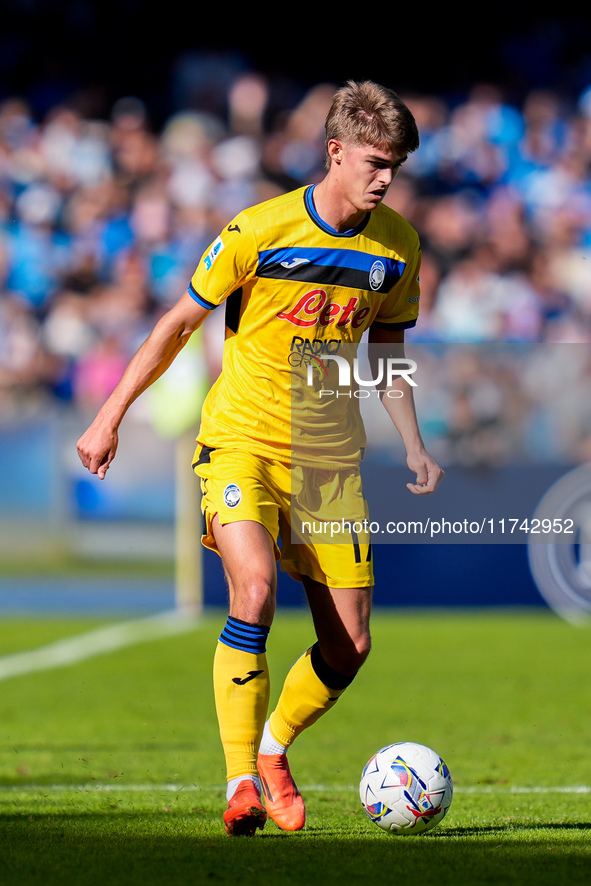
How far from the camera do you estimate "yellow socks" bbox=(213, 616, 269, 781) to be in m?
3.88

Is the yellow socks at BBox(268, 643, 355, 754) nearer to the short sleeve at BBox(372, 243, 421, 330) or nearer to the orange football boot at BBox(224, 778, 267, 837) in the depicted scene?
the orange football boot at BBox(224, 778, 267, 837)

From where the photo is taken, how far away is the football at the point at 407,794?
388cm

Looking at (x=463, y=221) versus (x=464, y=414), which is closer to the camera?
(x=464, y=414)

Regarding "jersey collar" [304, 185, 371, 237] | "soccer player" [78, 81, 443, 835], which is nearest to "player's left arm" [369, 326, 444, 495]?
"soccer player" [78, 81, 443, 835]

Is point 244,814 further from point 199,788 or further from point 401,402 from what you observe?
point 401,402

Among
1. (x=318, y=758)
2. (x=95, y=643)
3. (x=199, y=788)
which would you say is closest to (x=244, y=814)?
(x=199, y=788)

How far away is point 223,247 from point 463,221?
394 inches

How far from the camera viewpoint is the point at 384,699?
24.9ft

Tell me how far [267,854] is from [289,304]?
5.65 feet

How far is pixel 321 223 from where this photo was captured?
4.15 meters

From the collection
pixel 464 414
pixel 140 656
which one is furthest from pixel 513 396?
pixel 140 656

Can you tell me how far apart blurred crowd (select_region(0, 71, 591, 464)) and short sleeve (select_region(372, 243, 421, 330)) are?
745 centimetres

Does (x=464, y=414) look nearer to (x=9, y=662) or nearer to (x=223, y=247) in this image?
(x=9, y=662)

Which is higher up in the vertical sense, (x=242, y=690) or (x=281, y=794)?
(x=242, y=690)
